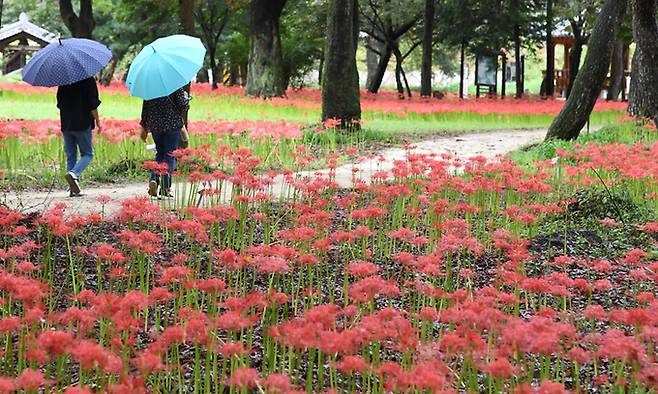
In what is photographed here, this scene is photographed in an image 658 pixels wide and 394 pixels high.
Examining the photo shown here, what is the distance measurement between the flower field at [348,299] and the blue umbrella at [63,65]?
2501 millimetres

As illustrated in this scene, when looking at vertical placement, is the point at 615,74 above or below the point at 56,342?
above

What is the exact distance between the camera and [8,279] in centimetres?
334

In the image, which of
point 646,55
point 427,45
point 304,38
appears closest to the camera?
point 646,55

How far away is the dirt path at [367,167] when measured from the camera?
28.0 ft

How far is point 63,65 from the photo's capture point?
356 inches

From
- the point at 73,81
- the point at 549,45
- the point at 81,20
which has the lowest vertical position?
the point at 73,81

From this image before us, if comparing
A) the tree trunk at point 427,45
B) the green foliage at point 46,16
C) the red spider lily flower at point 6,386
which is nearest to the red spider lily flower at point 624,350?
the red spider lily flower at point 6,386

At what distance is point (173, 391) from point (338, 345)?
48.7 inches

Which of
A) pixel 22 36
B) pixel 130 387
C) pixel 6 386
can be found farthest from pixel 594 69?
pixel 22 36

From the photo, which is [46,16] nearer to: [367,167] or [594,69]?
[367,167]

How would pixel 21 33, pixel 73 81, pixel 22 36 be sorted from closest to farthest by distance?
1. pixel 73 81
2. pixel 21 33
3. pixel 22 36

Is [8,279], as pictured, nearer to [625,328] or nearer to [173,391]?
[173,391]

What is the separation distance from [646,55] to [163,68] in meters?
11.0

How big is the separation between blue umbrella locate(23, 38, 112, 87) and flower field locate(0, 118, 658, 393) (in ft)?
8.21
